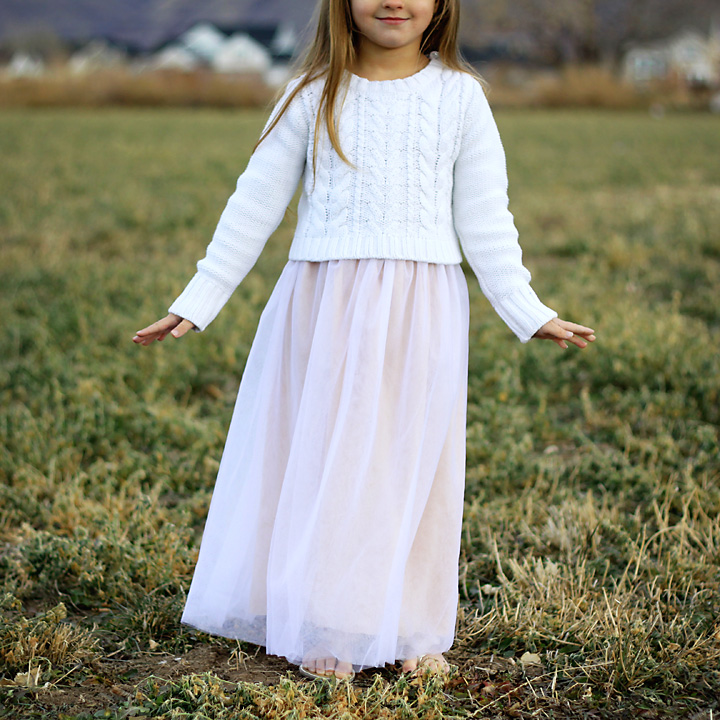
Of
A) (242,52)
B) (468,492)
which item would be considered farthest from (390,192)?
(242,52)

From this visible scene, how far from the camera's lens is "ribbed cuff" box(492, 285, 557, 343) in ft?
6.82

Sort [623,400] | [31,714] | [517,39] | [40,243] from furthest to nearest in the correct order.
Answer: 1. [517,39]
2. [40,243]
3. [623,400]
4. [31,714]

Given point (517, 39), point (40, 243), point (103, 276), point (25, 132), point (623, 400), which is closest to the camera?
point (623, 400)

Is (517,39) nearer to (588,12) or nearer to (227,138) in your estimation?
(588,12)

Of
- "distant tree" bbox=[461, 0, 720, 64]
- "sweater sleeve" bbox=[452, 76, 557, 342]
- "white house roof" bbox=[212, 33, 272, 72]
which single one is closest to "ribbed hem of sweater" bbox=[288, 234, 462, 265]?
"sweater sleeve" bbox=[452, 76, 557, 342]

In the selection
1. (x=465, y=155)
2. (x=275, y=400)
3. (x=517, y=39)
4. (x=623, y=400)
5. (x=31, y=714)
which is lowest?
(x=31, y=714)

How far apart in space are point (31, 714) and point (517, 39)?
5290 cm

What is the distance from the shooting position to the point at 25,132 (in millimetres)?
15828

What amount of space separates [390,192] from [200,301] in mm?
524

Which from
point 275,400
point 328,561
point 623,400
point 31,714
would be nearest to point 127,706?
point 31,714

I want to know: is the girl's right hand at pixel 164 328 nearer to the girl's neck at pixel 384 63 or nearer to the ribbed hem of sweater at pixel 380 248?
the ribbed hem of sweater at pixel 380 248

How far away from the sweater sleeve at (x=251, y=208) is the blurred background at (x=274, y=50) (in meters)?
0.27

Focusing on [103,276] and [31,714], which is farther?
[103,276]

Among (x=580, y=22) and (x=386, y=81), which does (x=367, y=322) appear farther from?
(x=580, y=22)
